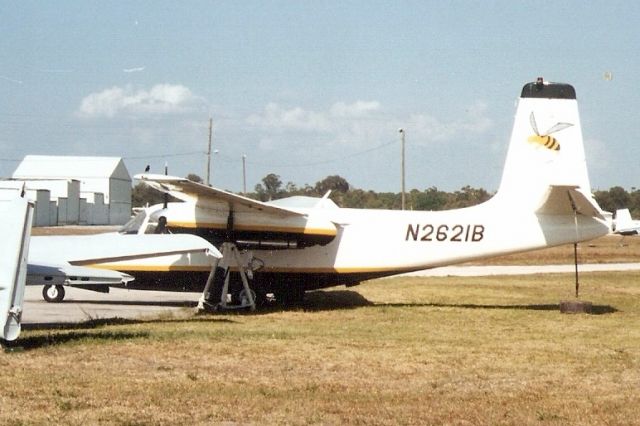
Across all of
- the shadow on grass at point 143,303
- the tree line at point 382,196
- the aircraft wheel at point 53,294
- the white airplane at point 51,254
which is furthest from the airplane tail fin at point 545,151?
the tree line at point 382,196

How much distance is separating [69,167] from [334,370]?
95537mm

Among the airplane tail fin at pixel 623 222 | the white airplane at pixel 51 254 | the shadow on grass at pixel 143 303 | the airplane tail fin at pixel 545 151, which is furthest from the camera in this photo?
the airplane tail fin at pixel 623 222

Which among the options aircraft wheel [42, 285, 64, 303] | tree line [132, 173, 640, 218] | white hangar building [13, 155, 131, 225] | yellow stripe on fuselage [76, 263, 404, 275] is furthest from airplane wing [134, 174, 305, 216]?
white hangar building [13, 155, 131, 225]

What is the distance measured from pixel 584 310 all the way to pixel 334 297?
638 cm

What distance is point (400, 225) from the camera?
17109 mm

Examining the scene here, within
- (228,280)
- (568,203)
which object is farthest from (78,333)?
(568,203)

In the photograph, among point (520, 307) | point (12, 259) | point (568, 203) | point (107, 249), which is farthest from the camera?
point (520, 307)

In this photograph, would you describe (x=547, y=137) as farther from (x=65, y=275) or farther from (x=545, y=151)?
(x=65, y=275)

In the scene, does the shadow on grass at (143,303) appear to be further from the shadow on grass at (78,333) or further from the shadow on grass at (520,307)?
the shadow on grass at (520,307)

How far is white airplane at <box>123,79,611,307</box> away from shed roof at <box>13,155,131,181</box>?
275 ft

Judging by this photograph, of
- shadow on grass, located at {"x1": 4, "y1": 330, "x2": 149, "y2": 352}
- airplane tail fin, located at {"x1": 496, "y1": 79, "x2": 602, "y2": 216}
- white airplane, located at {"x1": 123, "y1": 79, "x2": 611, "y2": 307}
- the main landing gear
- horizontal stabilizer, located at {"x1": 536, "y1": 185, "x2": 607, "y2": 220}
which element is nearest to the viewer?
shadow on grass, located at {"x1": 4, "y1": 330, "x2": 149, "y2": 352}

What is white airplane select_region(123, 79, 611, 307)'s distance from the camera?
16.3 metres

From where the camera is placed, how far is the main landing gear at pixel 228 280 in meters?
16.7

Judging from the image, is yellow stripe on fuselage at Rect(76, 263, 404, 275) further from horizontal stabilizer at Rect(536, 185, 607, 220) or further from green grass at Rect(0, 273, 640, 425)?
horizontal stabilizer at Rect(536, 185, 607, 220)
